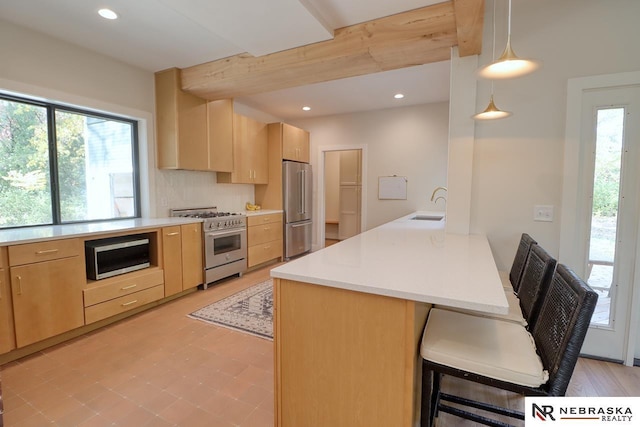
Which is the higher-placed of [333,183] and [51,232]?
[333,183]

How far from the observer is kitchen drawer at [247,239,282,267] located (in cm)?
438

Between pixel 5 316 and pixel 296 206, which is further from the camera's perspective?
pixel 296 206

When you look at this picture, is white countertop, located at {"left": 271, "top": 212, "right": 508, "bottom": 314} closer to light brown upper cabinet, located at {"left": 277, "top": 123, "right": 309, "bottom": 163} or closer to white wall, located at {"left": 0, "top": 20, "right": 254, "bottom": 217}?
white wall, located at {"left": 0, "top": 20, "right": 254, "bottom": 217}

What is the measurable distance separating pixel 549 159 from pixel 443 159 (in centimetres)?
263

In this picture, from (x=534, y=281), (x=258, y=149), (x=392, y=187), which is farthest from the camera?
(x=392, y=187)

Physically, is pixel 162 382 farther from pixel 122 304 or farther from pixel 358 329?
pixel 358 329

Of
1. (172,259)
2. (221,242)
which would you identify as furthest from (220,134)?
(172,259)

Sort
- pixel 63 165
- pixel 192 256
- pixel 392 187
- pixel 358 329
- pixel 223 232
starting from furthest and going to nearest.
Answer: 1. pixel 392 187
2. pixel 223 232
3. pixel 192 256
4. pixel 63 165
5. pixel 358 329

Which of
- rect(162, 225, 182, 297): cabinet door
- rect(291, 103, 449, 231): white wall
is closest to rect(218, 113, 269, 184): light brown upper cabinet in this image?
rect(291, 103, 449, 231): white wall

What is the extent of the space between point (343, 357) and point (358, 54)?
231cm

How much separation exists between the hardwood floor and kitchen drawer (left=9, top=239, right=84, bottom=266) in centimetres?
73

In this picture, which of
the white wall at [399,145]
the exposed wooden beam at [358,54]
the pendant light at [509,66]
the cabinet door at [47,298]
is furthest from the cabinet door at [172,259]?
the white wall at [399,145]

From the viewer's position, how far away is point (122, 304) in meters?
2.72

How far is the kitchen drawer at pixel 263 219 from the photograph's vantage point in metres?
4.32
